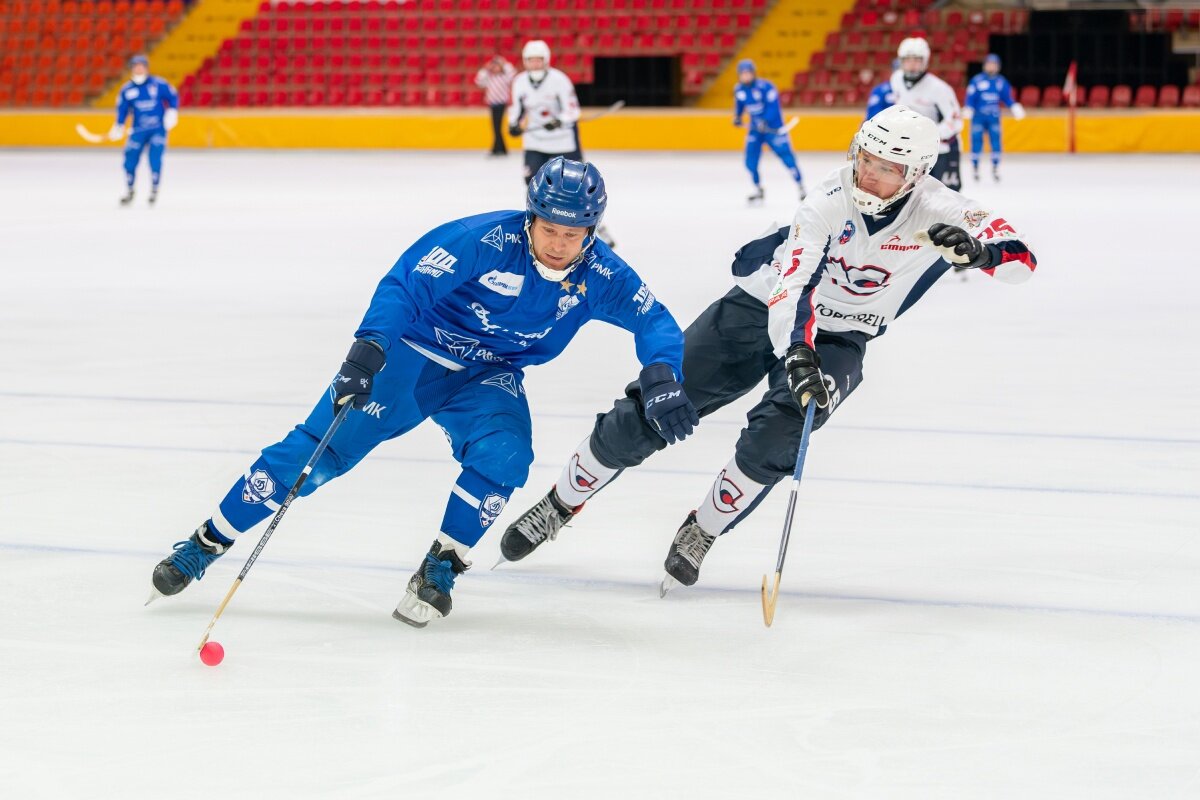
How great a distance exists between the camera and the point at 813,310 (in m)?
3.79

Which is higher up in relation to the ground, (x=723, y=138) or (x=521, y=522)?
(x=521, y=522)

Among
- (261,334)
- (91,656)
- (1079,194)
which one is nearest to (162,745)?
(91,656)

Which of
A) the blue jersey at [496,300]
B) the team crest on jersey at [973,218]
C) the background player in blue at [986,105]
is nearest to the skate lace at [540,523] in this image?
the blue jersey at [496,300]

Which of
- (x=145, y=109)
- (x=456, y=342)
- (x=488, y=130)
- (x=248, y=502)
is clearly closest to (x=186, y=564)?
(x=248, y=502)

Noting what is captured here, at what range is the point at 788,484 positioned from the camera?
4.86 metres

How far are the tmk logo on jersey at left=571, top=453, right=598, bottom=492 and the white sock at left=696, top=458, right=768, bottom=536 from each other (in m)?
0.29

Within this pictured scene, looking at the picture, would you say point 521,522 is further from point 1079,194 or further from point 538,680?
point 1079,194

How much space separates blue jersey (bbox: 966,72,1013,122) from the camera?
736 inches

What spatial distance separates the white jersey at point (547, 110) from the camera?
12.1 m

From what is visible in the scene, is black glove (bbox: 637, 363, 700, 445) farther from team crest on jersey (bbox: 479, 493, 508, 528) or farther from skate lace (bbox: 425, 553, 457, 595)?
skate lace (bbox: 425, 553, 457, 595)

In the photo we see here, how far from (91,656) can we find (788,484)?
7.55 feet

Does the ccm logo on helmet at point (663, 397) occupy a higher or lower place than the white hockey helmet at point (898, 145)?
lower

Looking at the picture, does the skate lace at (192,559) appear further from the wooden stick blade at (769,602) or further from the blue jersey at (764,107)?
the blue jersey at (764,107)

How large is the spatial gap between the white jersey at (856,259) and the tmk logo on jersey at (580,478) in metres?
0.58
